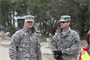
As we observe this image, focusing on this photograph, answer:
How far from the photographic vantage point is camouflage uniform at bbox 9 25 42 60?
3.10m

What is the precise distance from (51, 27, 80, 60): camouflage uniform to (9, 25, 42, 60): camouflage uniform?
1.95 feet

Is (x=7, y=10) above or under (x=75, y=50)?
under

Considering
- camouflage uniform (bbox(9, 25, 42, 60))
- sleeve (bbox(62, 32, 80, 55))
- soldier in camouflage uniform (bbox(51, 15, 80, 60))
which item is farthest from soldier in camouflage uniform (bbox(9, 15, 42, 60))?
sleeve (bbox(62, 32, 80, 55))

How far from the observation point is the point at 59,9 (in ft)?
57.7

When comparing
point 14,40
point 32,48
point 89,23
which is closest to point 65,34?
point 32,48

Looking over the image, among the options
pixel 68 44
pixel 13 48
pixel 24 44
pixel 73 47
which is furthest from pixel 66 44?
pixel 13 48

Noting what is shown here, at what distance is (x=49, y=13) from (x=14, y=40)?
16.4 meters

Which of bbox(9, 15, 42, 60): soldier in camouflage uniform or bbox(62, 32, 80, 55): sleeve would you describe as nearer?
bbox(9, 15, 42, 60): soldier in camouflage uniform

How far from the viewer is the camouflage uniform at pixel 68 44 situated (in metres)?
3.34

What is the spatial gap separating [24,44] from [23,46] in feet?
0.17

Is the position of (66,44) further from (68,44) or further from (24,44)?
(24,44)

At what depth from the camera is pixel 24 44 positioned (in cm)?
318

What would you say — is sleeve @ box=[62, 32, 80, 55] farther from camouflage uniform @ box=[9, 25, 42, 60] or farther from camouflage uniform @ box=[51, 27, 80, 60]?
camouflage uniform @ box=[9, 25, 42, 60]

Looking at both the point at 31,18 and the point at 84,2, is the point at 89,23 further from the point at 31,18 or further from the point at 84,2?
the point at 31,18
